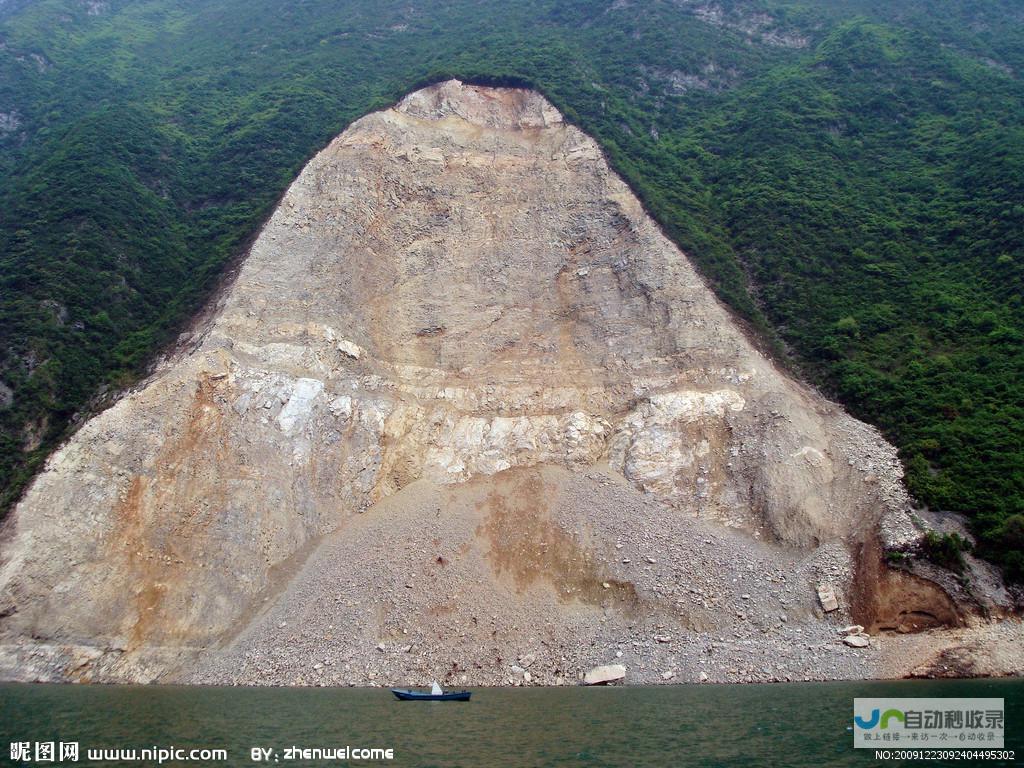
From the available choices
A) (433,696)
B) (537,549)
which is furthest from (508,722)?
(537,549)

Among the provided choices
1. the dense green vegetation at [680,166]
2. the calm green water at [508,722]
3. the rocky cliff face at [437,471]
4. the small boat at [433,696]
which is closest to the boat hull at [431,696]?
the small boat at [433,696]

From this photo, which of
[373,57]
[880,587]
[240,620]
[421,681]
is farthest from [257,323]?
[373,57]

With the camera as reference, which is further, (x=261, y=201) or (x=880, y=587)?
(x=261, y=201)

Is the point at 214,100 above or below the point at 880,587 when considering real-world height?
above

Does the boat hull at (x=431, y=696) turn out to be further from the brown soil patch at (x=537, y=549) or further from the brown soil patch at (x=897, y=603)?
the brown soil patch at (x=897, y=603)

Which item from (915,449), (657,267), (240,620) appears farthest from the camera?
(657,267)

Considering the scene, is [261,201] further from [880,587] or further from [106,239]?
[880,587]

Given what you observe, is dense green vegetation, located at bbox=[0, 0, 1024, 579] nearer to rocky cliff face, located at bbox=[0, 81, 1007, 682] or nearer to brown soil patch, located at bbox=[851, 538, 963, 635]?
brown soil patch, located at bbox=[851, 538, 963, 635]

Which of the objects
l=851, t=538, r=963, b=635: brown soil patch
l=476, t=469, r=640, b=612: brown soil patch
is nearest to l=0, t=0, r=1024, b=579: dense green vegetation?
l=851, t=538, r=963, b=635: brown soil patch
